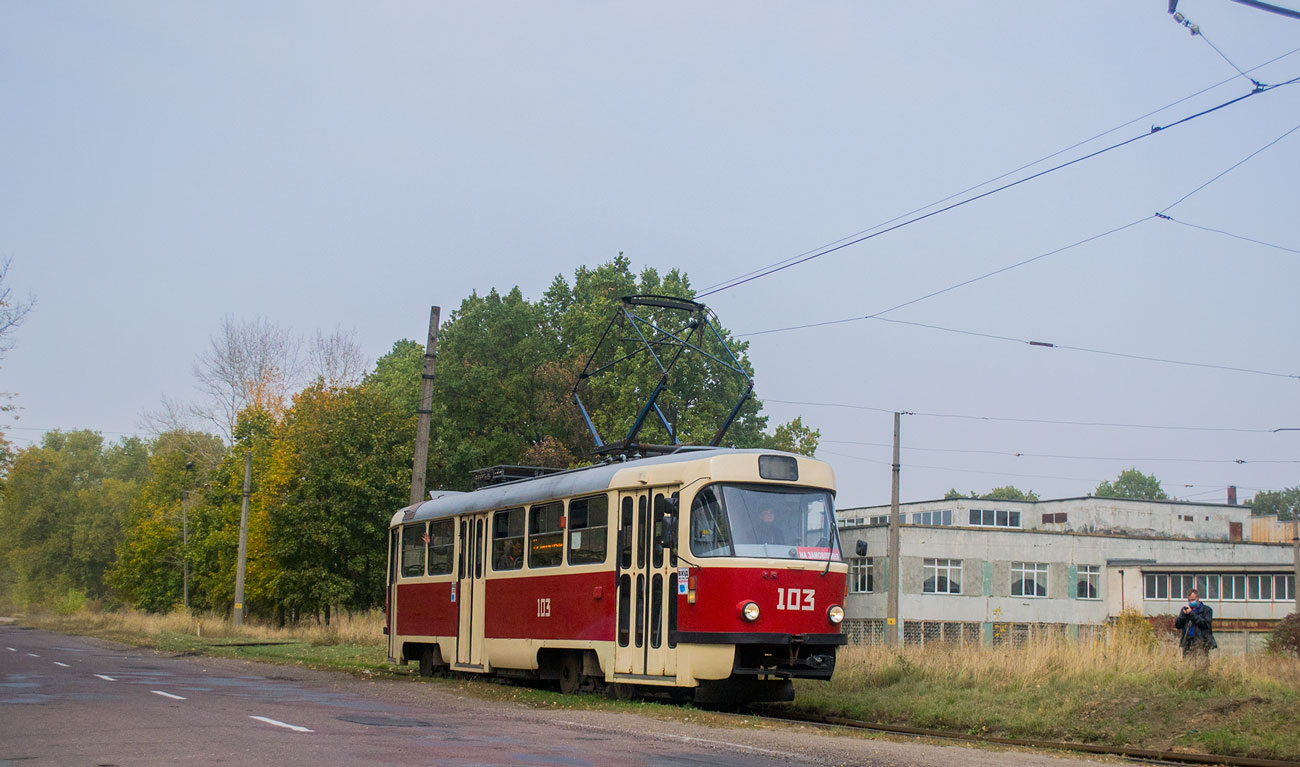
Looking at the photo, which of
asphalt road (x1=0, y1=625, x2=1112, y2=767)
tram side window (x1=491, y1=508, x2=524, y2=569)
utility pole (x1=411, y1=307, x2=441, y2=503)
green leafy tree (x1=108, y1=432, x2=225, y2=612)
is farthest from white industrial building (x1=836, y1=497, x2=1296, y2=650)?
asphalt road (x1=0, y1=625, x2=1112, y2=767)

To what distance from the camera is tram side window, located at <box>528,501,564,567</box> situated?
1888 cm

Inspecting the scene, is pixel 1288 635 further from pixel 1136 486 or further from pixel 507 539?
pixel 1136 486

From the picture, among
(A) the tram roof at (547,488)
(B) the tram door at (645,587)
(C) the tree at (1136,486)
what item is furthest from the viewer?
(C) the tree at (1136,486)

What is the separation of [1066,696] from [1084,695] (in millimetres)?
225

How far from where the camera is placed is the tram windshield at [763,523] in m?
16.2

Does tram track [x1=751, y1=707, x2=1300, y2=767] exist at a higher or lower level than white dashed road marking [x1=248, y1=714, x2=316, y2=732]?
lower

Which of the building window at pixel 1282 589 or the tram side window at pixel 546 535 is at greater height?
the tram side window at pixel 546 535

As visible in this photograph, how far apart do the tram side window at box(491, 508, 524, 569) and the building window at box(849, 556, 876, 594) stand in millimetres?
47504

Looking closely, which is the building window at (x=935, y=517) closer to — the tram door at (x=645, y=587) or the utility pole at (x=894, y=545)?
the utility pole at (x=894, y=545)

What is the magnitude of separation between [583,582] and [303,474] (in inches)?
1436

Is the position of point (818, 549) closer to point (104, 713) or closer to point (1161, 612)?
point (104, 713)

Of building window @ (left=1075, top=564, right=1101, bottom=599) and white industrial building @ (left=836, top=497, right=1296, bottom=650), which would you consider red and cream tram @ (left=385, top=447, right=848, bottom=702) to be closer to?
white industrial building @ (left=836, top=497, right=1296, bottom=650)

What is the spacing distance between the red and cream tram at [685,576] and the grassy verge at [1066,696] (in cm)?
65

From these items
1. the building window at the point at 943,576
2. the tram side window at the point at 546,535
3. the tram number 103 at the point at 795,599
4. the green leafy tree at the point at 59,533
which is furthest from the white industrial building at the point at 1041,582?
the green leafy tree at the point at 59,533
